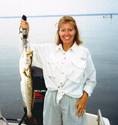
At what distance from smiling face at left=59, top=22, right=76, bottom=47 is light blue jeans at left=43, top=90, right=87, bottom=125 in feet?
1.22

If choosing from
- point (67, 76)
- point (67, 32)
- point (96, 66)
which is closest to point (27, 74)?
point (67, 76)

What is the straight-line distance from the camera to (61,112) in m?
2.69

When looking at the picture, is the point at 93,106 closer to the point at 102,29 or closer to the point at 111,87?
the point at 111,87

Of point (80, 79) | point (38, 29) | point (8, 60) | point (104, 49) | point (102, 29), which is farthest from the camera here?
point (102, 29)

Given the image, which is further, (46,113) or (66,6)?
(66,6)

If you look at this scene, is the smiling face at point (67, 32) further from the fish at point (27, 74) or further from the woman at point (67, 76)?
the fish at point (27, 74)

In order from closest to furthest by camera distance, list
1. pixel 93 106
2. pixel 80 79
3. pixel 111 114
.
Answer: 1. pixel 80 79
2. pixel 111 114
3. pixel 93 106

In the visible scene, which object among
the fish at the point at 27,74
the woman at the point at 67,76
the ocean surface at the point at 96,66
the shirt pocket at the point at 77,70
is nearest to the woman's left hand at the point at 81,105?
the woman at the point at 67,76

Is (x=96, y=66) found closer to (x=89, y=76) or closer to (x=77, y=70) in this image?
(x=89, y=76)

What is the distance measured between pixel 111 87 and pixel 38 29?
5.74 meters

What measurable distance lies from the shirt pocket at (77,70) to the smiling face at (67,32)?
0.16 m

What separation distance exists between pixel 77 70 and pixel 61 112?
326 millimetres

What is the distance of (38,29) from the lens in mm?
12531

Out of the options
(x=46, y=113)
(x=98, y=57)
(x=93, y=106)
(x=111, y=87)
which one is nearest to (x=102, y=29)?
(x=98, y=57)
